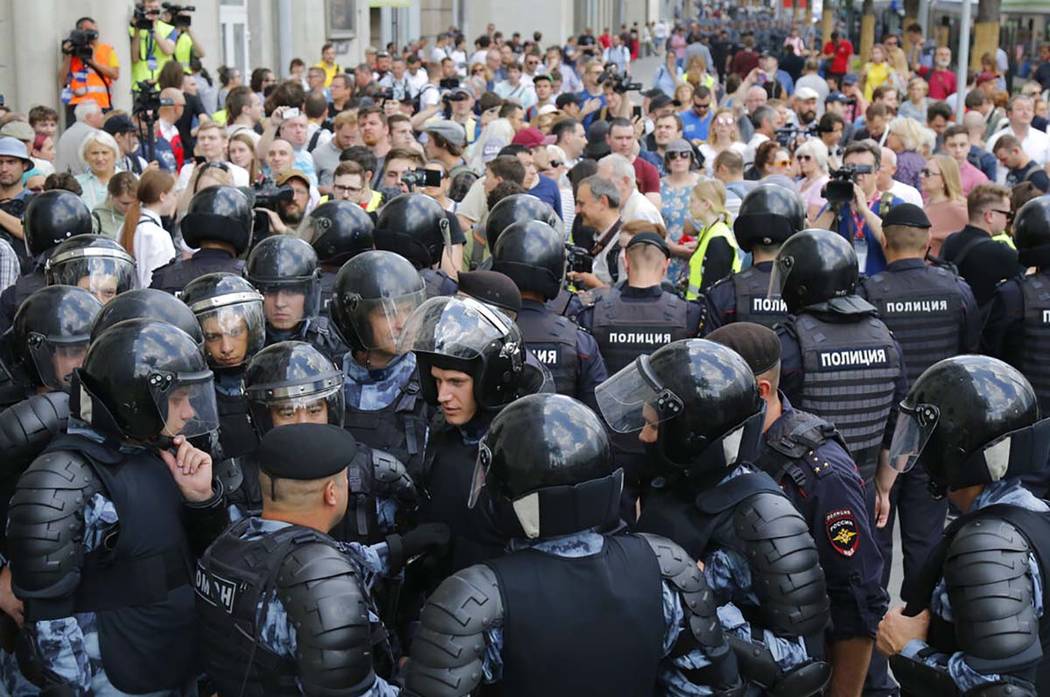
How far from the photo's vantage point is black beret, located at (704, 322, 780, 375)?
421 cm

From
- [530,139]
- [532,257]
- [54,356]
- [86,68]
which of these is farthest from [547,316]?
[86,68]

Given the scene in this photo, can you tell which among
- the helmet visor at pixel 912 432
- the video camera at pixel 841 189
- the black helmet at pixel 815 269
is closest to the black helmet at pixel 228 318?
the black helmet at pixel 815 269

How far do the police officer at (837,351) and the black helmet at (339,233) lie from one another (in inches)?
79.7

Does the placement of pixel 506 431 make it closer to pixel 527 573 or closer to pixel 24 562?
pixel 527 573

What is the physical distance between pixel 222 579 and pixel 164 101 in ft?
30.1

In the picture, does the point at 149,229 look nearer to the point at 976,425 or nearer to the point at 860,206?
the point at 860,206

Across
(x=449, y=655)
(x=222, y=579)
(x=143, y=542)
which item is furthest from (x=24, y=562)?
(x=449, y=655)

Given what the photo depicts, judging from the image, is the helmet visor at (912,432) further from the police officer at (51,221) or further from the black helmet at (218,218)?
the police officer at (51,221)

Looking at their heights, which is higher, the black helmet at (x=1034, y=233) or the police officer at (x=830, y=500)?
the black helmet at (x=1034, y=233)

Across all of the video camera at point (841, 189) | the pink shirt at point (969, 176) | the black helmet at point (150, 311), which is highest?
the video camera at point (841, 189)

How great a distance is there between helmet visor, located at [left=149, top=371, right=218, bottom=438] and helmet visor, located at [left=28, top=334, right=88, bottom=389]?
0.80 metres

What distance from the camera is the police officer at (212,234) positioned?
611 centimetres

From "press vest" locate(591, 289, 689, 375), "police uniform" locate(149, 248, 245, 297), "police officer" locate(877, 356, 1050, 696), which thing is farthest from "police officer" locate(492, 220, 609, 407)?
"police officer" locate(877, 356, 1050, 696)

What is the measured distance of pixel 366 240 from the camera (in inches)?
249
